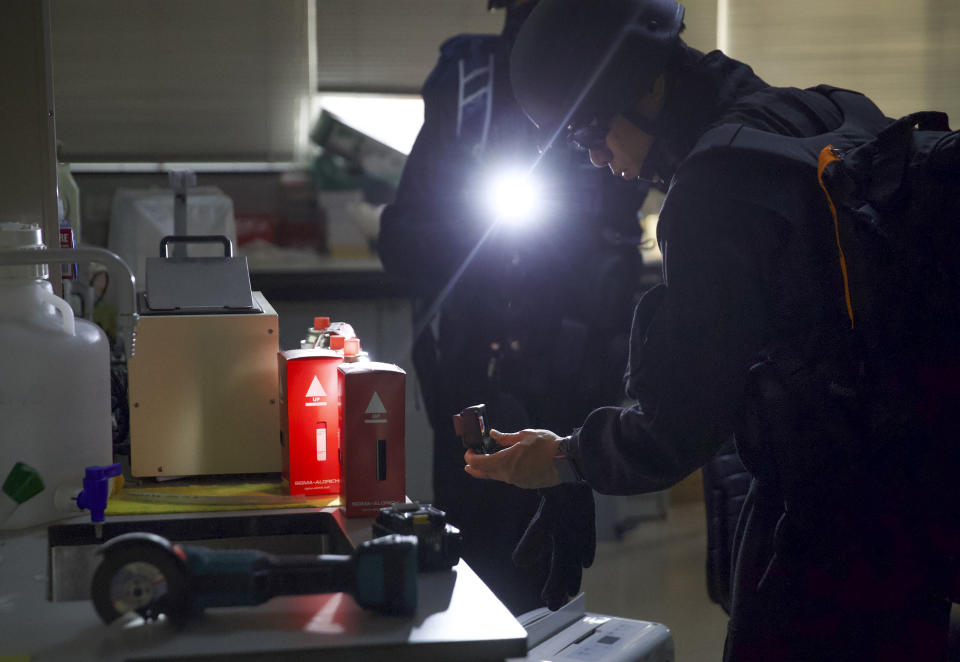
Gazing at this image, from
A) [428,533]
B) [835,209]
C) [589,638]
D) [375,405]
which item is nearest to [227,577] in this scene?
[428,533]

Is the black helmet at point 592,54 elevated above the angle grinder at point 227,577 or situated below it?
above

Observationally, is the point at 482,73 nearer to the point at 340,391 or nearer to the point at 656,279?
the point at 340,391

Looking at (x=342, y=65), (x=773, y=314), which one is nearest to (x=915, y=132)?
(x=773, y=314)

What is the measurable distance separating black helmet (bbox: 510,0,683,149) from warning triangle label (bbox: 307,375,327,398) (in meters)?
0.44

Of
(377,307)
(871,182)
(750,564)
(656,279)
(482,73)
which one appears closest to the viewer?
(871,182)

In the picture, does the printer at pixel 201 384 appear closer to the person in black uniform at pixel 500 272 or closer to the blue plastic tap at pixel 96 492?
the blue plastic tap at pixel 96 492

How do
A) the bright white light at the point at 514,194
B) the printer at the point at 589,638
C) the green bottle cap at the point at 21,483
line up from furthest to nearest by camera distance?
the bright white light at the point at 514,194, the printer at the point at 589,638, the green bottle cap at the point at 21,483

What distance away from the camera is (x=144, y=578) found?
2.67ft

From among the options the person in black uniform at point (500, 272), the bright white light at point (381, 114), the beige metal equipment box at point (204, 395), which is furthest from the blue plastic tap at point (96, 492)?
the bright white light at point (381, 114)

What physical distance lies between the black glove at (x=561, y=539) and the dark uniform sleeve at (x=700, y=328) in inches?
6.2

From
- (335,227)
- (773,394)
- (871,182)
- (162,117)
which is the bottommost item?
(773,394)

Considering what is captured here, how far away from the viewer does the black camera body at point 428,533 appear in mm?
978

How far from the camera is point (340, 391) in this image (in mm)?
1152

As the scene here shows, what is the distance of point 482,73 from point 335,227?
1.40m
